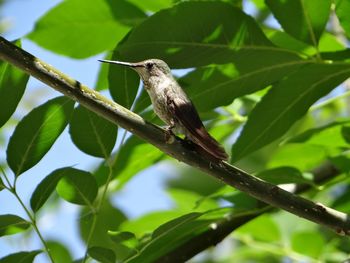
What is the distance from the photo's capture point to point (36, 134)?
212 centimetres

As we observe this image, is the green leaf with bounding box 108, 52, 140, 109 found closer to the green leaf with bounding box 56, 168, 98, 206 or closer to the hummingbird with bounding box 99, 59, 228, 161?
the hummingbird with bounding box 99, 59, 228, 161

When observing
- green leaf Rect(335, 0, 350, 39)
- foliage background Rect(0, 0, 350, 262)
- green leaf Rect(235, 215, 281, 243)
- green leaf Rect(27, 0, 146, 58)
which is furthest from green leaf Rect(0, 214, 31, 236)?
green leaf Rect(235, 215, 281, 243)

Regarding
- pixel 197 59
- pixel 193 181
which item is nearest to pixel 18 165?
pixel 197 59

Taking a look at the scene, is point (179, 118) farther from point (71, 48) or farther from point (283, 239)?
point (283, 239)

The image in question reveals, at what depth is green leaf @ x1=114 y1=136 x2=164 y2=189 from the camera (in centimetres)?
260

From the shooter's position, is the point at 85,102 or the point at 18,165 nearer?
the point at 85,102

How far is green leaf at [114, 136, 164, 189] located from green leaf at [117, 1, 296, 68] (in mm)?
449

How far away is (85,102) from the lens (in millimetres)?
1752

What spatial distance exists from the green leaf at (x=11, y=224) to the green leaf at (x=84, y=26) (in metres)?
0.89

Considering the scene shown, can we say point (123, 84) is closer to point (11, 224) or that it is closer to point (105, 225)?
point (11, 224)

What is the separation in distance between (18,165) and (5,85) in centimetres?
26

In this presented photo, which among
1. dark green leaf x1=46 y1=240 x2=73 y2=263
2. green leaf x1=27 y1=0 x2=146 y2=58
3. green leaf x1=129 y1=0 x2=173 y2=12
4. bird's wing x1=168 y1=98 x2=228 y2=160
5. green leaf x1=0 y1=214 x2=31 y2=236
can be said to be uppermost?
green leaf x1=129 y1=0 x2=173 y2=12

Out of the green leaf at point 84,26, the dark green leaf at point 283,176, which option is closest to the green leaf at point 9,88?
the green leaf at point 84,26

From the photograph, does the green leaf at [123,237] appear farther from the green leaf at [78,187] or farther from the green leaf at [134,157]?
the green leaf at [134,157]
